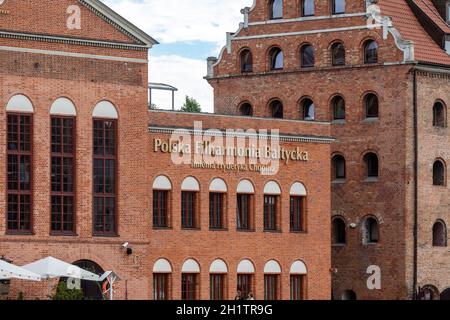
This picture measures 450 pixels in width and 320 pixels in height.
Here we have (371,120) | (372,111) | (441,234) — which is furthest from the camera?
(441,234)

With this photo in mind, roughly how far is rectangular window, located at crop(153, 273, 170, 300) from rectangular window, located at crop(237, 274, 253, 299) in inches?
155

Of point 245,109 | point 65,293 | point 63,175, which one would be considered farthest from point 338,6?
point 65,293

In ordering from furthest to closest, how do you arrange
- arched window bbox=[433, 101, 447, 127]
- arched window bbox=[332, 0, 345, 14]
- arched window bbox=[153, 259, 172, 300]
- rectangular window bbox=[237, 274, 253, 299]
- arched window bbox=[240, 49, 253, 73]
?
arched window bbox=[240, 49, 253, 73], arched window bbox=[332, 0, 345, 14], arched window bbox=[433, 101, 447, 127], rectangular window bbox=[237, 274, 253, 299], arched window bbox=[153, 259, 172, 300]

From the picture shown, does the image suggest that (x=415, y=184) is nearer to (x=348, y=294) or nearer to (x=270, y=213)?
(x=348, y=294)

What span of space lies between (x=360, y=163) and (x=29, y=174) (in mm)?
22212

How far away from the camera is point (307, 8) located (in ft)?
248

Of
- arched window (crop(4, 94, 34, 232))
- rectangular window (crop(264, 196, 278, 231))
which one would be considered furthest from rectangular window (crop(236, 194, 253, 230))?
arched window (crop(4, 94, 34, 232))

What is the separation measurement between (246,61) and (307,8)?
4.34 metres

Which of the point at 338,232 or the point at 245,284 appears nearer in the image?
the point at 245,284

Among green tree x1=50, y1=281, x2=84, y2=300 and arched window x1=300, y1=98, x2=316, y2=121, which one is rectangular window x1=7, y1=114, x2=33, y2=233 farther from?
arched window x1=300, y1=98, x2=316, y2=121

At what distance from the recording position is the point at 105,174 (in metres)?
57.8

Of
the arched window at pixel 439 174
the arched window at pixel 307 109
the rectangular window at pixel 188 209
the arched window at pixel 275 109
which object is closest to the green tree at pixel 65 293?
the rectangular window at pixel 188 209

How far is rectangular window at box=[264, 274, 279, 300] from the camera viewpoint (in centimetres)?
6556

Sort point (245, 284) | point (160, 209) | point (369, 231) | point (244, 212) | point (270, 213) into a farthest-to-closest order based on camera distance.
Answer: point (369, 231) < point (270, 213) < point (244, 212) < point (245, 284) < point (160, 209)
